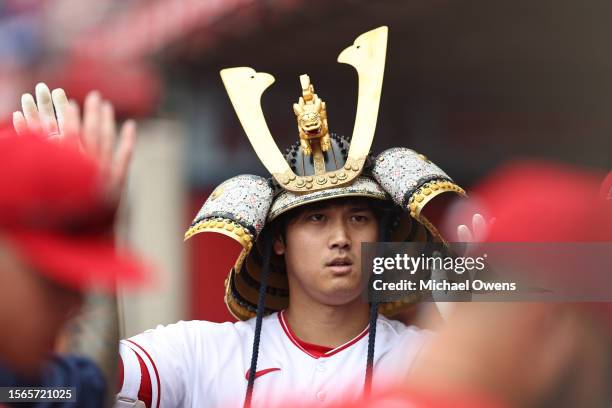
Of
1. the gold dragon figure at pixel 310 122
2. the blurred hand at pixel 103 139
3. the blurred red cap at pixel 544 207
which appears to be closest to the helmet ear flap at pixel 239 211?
the gold dragon figure at pixel 310 122

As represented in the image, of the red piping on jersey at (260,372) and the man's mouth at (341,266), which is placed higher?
the man's mouth at (341,266)

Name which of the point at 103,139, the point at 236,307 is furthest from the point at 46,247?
the point at 236,307

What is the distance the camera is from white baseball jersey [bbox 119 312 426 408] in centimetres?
212

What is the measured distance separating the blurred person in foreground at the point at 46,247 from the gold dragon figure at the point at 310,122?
1.03 meters

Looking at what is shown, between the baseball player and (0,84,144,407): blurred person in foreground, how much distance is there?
0.96 m

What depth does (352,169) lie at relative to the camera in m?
2.20

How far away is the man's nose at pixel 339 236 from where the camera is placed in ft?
7.03

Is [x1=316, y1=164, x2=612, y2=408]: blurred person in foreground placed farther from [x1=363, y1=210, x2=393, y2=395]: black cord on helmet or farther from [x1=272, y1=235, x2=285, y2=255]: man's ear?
[x1=272, y1=235, x2=285, y2=255]: man's ear

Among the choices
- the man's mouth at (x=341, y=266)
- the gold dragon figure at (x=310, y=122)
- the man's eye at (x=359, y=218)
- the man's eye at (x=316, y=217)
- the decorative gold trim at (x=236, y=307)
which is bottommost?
the decorative gold trim at (x=236, y=307)

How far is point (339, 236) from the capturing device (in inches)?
84.7

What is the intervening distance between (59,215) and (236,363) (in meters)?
1.18

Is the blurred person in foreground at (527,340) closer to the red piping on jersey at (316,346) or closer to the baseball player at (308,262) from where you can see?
the baseball player at (308,262)

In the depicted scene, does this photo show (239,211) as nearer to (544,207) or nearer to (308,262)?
(308,262)

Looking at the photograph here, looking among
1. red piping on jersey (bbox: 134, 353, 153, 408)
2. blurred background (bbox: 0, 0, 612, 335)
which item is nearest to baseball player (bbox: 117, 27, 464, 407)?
red piping on jersey (bbox: 134, 353, 153, 408)
